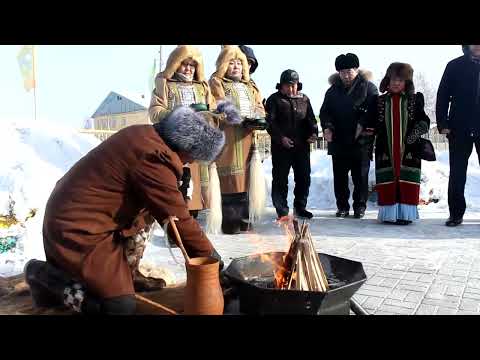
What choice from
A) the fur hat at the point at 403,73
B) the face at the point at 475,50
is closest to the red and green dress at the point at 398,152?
the fur hat at the point at 403,73

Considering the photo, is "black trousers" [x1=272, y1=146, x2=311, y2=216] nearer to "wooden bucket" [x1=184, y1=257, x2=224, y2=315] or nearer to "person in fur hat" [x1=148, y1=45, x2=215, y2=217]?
"person in fur hat" [x1=148, y1=45, x2=215, y2=217]

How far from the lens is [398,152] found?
5.52m

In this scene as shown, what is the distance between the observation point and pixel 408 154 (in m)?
5.48

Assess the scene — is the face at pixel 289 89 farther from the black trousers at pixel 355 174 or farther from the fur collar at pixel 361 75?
the black trousers at pixel 355 174

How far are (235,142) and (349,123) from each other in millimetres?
1800

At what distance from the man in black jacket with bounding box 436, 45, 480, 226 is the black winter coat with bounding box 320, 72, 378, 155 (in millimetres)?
920

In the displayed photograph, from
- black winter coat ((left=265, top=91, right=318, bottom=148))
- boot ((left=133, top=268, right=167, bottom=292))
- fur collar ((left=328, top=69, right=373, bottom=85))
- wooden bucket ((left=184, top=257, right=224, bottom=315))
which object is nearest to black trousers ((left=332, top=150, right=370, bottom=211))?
black winter coat ((left=265, top=91, right=318, bottom=148))

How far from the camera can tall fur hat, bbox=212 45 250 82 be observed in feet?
16.8

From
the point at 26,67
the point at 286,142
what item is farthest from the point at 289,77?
the point at 26,67

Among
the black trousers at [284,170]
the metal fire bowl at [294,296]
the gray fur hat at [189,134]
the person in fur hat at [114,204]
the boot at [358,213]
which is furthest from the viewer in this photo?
the boot at [358,213]

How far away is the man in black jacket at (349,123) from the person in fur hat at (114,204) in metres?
3.81

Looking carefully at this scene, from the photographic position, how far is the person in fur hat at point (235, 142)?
511cm

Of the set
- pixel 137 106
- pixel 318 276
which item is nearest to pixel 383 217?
pixel 318 276
